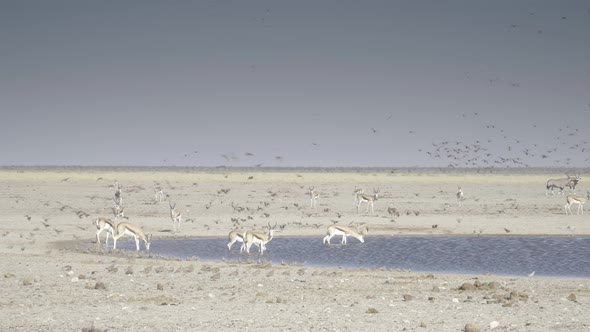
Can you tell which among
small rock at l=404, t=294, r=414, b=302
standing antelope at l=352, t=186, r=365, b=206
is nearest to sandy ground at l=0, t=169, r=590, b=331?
small rock at l=404, t=294, r=414, b=302

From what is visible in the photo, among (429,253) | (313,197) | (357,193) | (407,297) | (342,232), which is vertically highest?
(357,193)

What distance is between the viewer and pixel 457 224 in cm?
3466

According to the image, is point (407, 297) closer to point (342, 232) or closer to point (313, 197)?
point (342, 232)

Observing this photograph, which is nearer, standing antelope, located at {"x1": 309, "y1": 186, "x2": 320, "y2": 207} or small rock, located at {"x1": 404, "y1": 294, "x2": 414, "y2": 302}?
small rock, located at {"x1": 404, "y1": 294, "x2": 414, "y2": 302}

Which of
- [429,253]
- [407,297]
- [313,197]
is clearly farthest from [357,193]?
[407,297]

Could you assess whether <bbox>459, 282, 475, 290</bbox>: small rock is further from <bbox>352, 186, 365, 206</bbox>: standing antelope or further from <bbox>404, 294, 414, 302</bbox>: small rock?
<bbox>352, 186, 365, 206</bbox>: standing antelope

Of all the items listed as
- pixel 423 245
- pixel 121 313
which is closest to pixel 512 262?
pixel 423 245

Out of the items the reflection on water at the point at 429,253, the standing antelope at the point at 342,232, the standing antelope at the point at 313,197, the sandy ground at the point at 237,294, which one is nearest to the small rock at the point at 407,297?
the sandy ground at the point at 237,294

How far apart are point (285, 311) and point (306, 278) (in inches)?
181

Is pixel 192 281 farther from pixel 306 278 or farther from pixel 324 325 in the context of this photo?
pixel 324 325

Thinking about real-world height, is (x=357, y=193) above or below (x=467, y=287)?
above

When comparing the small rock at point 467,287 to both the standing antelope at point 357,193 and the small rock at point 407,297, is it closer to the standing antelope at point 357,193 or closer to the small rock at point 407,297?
the small rock at point 407,297

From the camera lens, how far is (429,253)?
2566cm

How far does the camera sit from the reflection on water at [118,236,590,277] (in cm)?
2252
